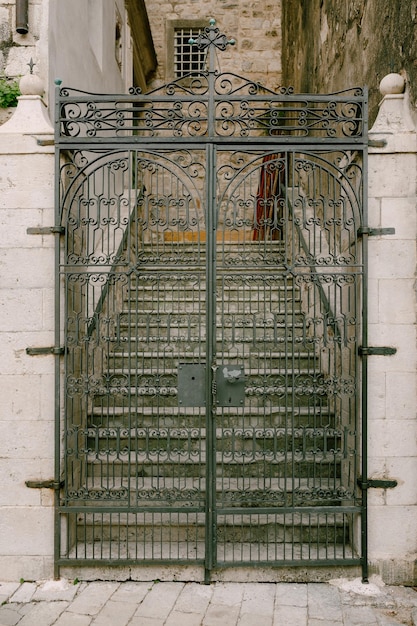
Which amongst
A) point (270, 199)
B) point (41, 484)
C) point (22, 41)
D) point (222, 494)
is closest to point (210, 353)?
point (222, 494)

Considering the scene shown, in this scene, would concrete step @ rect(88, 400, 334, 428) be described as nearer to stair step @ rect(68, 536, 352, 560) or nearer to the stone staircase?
the stone staircase

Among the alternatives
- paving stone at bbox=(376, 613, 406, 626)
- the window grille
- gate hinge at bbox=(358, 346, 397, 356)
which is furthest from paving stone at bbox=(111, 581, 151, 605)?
the window grille

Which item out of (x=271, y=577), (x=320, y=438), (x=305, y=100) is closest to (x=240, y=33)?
(x=305, y=100)

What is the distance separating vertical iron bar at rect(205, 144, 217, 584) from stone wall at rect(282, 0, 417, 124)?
64.2 inches

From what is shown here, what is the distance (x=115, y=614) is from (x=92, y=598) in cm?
30

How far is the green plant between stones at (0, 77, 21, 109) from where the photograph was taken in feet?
16.0

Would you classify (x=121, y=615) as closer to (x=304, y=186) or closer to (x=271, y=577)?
(x=271, y=577)

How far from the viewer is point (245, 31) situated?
12.9 metres

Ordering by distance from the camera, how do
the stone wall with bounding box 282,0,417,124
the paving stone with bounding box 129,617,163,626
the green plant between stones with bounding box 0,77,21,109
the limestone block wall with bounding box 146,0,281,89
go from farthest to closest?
the limestone block wall with bounding box 146,0,281,89, the green plant between stones with bounding box 0,77,21,109, the stone wall with bounding box 282,0,417,124, the paving stone with bounding box 129,617,163,626

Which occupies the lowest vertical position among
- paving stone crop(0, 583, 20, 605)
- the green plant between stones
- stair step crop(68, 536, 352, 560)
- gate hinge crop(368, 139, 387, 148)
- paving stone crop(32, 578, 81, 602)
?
paving stone crop(0, 583, 20, 605)

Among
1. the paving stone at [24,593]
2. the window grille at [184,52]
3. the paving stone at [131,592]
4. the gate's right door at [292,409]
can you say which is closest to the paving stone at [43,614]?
the paving stone at [24,593]

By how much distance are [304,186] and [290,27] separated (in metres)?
4.41

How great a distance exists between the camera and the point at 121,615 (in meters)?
3.85

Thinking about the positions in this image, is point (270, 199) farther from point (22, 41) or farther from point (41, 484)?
point (41, 484)
